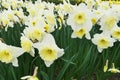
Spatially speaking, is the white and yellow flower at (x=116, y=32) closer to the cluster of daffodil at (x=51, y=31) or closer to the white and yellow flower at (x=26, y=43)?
the cluster of daffodil at (x=51, y=31)

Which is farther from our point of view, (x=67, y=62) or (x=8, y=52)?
(x=67, y=62)

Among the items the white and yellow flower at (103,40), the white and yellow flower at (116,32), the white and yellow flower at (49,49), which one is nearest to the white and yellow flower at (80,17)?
the white and yellow flower at (103,40)

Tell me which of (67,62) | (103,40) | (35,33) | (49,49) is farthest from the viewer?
(103,40)

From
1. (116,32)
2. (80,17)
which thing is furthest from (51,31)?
(116,32)

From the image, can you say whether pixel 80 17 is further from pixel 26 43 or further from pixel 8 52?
pixel 8 52

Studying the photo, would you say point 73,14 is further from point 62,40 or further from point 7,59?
point 7,59

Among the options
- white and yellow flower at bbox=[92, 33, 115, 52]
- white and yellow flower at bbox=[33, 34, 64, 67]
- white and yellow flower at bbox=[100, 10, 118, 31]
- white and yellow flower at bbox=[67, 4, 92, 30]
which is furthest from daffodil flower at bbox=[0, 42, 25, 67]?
white and yellow flower at bbox=[100, 10, 118, 31]

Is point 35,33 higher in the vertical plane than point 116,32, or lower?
higher

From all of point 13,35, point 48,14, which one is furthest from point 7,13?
point 48,14

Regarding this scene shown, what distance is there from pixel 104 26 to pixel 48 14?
478 millimetres

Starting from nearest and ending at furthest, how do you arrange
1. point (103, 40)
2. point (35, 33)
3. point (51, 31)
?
1. point (35, 33)
2. point (103, 40)
3. point (51, 31)

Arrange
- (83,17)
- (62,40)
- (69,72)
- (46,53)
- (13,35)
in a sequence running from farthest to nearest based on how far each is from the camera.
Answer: (13,35)
(62,40)
(69,72)
(83,17)
(46,53)

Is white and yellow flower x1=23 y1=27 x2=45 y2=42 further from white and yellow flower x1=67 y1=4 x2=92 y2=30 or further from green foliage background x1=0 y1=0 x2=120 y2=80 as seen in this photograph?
white and yellow flower x1=67 y1=4 x2=92 y2=30

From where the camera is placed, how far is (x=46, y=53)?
2059 mm
